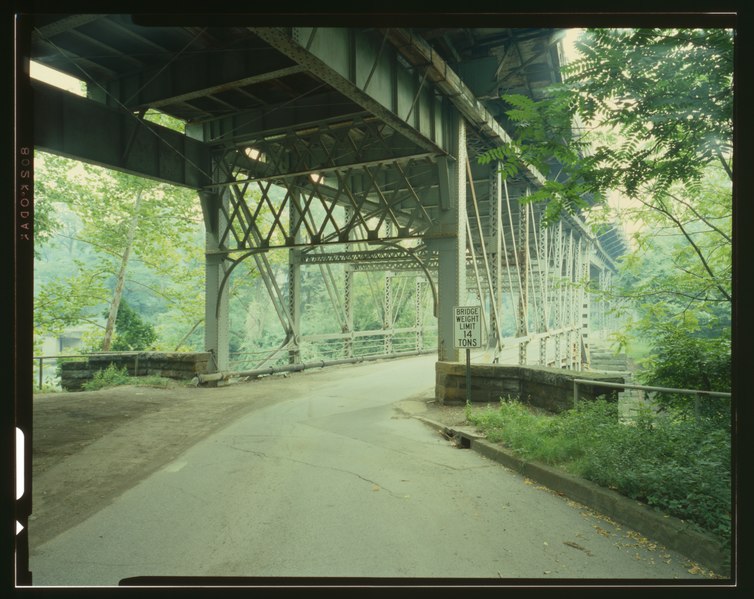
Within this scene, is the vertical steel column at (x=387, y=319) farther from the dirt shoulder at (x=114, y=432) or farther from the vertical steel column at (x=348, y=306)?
the dirt shoulder at (x=114, y=432)

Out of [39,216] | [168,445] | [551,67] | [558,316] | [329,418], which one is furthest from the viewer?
[558,316]

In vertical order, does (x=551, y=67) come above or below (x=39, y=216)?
above

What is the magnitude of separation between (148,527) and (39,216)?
5.90 metres

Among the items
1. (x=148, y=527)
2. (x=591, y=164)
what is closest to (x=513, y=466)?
(x=591, y=164)

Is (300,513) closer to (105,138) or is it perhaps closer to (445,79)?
(445,79)

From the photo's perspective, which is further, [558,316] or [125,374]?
[558,316]

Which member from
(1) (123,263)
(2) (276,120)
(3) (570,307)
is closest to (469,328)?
(2) (276,120)

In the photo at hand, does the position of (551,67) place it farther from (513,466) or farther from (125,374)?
(125,374)

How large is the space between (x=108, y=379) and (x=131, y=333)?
312 centimetres

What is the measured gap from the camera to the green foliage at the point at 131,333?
48.9ft

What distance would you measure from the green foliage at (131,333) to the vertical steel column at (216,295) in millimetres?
2802

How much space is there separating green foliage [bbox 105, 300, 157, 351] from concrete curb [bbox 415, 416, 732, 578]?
12504mm

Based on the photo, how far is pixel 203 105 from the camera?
11.6m

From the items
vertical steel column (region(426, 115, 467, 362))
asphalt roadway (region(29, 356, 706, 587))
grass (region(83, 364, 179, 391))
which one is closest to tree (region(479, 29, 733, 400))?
asphalt roadway (region(29, 356, 706, 587))
